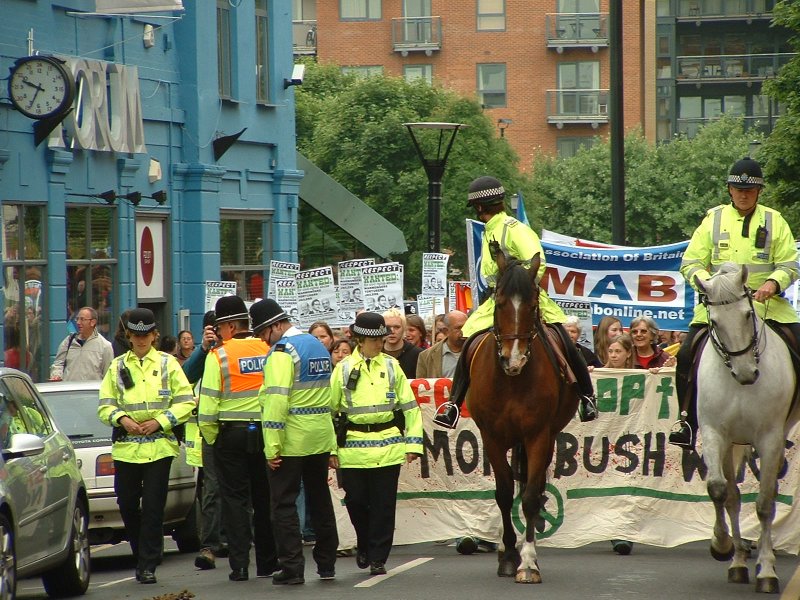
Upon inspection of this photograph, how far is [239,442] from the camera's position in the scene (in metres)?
12.6

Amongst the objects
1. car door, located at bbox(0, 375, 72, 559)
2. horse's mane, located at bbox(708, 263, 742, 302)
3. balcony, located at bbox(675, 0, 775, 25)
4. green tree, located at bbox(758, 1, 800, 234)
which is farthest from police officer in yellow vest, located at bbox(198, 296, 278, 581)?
balcony, located at bbox(675, 0, 775, 25)

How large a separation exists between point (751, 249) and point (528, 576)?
114 inches

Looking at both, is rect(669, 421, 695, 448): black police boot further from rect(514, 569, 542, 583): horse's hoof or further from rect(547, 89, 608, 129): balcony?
rect(547, 89, 608, 129): balcony

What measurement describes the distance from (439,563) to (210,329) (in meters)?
3.01

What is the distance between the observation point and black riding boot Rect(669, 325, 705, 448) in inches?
474

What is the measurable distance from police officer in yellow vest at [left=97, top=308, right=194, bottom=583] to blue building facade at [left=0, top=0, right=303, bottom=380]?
9.97m

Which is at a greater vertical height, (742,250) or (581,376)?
(742,250)

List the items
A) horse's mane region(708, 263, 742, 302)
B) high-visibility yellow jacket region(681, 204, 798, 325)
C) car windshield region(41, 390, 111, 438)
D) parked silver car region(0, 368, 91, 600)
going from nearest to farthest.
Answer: parked silver car region(0, 368, 91, 600) < horse's mane region(708, 263, 742, 302) < high-visibility yellow jacket region(681, 204, 798, 325) < car windshield region(41, 390, 111, 438)

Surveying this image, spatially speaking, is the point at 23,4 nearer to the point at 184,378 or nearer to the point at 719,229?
the point at 184,378

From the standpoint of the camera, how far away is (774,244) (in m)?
12.1

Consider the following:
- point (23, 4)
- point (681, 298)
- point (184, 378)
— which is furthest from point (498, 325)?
point (23, 4)

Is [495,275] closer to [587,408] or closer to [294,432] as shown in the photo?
[587,408]

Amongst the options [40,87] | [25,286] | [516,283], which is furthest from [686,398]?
[25,286]

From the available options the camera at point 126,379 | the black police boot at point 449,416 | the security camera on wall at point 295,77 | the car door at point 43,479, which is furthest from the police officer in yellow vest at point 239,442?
the security camera on wall at point 295,77
